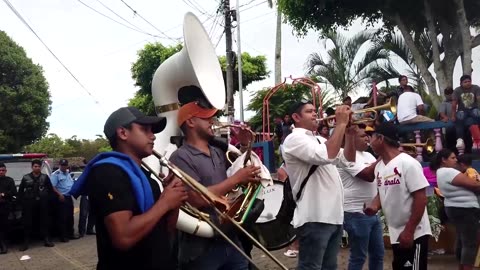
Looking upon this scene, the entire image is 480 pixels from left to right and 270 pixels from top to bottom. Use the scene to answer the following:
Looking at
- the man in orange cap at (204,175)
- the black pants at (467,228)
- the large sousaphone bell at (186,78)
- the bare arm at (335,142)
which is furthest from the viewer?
the black pants at (467,228)

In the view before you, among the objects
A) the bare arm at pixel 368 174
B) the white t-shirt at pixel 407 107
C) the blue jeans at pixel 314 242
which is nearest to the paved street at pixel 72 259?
the bare arm at pixel 368 174

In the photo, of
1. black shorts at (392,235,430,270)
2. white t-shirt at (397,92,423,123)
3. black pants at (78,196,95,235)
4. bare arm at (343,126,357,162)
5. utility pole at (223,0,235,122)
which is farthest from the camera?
utility pole at (223,0,235,122)

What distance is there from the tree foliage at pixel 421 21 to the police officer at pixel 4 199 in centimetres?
975

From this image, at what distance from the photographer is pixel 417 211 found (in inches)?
166

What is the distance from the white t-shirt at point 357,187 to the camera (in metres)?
5.12

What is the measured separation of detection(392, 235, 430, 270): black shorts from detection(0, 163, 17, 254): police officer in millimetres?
7908

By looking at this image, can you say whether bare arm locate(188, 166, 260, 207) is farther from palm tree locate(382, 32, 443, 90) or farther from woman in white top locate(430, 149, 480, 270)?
palm tree locate(382, 32, 443, 90)

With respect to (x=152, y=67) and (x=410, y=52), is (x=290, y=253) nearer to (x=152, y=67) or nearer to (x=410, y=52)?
(x=410, y=52)

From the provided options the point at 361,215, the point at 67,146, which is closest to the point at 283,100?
the point at 361,215

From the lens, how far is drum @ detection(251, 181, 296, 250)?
14.4ft

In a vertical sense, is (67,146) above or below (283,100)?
below

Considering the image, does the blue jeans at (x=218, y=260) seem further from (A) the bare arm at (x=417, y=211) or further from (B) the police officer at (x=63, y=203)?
(B) the police officer at (x=63, y=203)

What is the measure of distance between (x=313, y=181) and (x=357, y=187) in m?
1.22

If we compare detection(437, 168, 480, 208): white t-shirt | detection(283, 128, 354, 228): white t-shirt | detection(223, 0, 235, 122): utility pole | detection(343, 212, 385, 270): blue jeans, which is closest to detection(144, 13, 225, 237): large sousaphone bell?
detection(283, 128, 354, 228): white t-shirt
